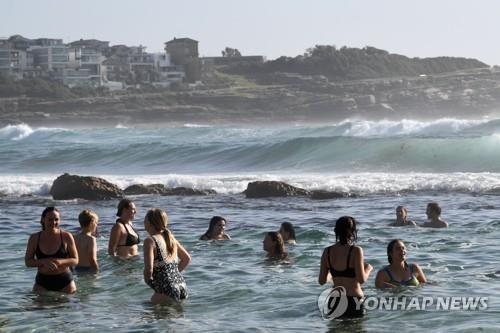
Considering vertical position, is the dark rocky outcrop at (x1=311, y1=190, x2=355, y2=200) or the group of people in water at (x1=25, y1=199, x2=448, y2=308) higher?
the group of people in water at (x1=25, y1=199, x2=448, y2=308)

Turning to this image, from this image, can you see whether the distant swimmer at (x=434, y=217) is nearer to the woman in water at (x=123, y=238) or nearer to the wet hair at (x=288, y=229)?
the wet hair at (x=288, y=229)

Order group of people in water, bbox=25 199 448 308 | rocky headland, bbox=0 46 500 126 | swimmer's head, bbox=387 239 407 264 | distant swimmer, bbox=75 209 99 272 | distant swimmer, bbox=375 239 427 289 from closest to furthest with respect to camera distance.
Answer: group of people in water, bbox=25 199 448 308 < swimmer's head, bbox=387 239 407 264 < distant swimmer, bbox=375 239 427 289 < distant swimmer, bbox=75 209 99 272 < rocky headland, bbox=0 46 500 126

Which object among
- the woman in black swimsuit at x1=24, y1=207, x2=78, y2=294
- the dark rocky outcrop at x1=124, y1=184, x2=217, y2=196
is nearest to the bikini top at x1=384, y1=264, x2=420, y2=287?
the woman in black swimsuit at x1=24, y1=207, x2=78, y2=294

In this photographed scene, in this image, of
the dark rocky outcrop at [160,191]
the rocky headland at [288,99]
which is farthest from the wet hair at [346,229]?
the rocky headland at [288,99]

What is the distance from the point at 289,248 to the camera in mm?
16594

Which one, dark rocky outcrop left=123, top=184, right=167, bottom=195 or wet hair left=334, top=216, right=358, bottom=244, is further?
dark rocky outcrop left=123, top=184, right=167, bottom=195

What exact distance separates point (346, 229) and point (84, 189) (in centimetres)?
1833

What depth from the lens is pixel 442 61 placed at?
197 m

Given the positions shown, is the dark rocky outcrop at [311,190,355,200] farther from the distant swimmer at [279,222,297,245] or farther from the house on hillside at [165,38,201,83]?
the house on hillside at [165,38,201,83]

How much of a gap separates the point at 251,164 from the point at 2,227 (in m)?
26.5

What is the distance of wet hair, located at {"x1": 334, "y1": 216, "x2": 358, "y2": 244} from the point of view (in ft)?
32.2

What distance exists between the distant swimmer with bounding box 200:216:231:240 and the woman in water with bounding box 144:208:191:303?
6.05m

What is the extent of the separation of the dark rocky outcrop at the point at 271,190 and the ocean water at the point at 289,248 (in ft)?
2.33

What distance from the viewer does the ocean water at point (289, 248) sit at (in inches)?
445
